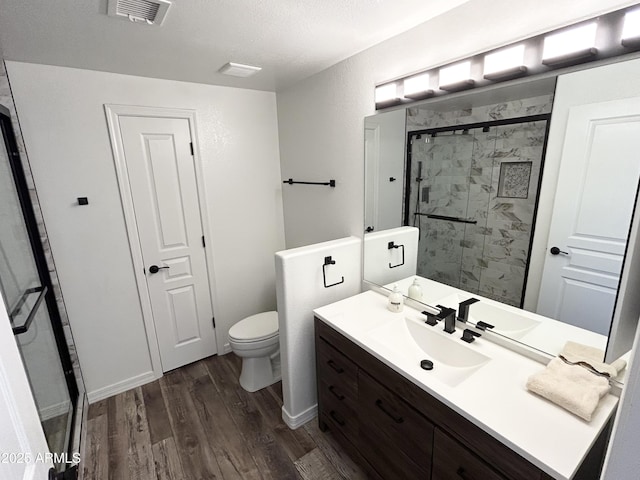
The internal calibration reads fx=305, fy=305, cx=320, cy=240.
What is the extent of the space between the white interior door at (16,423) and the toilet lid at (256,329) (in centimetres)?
153

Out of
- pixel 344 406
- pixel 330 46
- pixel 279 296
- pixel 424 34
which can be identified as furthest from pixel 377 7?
pixel 344 406

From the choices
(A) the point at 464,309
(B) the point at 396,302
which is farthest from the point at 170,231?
(A) the point at 464,309

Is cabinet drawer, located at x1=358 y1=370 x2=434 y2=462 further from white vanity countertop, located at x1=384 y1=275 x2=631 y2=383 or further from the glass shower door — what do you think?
the glass shower door

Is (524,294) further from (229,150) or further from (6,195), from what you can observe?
(6,195)

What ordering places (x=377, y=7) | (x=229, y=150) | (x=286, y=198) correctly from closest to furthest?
1. (x=377, y=7)
2. (x=229, y=150)
3. (x=286, y=198)

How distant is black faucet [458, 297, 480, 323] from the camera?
4.98 ft

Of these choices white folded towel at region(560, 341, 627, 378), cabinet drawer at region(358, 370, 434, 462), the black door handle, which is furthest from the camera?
the black door handle

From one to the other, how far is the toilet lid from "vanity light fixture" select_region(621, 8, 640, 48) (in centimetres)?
238

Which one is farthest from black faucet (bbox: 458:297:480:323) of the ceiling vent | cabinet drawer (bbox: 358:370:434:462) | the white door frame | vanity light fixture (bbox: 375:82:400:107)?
the white door frame

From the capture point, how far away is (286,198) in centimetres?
287

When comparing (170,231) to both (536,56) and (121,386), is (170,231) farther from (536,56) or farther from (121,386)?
(536,56)

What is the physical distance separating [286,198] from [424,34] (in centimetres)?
170

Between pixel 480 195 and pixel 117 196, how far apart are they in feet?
7.66

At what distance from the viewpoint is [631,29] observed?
1.00 metres
